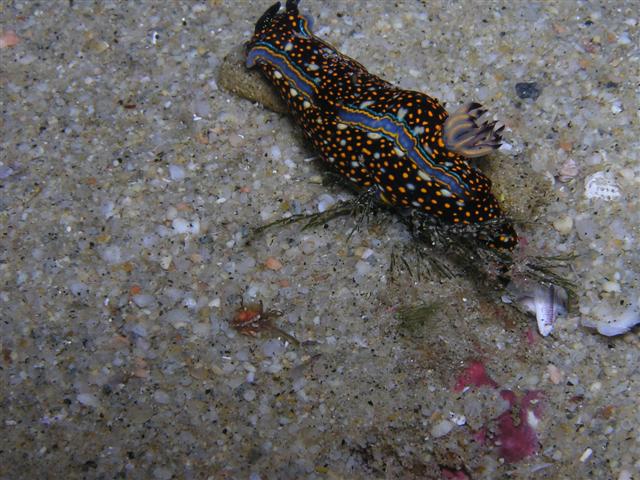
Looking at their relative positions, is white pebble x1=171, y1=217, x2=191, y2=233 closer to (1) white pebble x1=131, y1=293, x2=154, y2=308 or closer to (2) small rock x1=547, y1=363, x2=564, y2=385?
(1) white pebble x1=131, y1=293, x2=154, y2=308

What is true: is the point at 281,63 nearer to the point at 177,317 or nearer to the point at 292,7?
the point at 292,7

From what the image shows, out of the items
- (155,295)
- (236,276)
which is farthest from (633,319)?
(155,295)

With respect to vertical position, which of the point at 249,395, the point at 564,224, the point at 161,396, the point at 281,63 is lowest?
the point at 161,396

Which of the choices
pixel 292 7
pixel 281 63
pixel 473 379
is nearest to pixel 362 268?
pixel 473 379

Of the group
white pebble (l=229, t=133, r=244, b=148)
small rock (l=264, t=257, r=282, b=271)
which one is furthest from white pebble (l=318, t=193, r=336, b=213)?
white pebble (l=229, t=133, r=244, b=148)

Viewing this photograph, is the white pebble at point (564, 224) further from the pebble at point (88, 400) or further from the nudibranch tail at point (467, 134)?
the pebble at point (88, 400)

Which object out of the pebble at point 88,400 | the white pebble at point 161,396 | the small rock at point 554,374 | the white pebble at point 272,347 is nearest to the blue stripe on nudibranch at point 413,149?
the small rock at point 554,374
